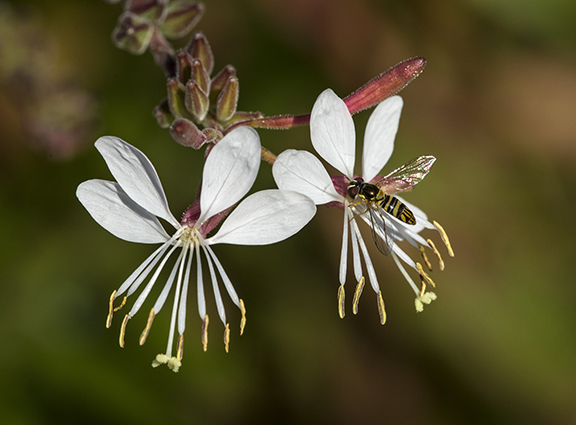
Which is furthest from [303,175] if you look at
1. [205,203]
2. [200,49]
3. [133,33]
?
[133,33]

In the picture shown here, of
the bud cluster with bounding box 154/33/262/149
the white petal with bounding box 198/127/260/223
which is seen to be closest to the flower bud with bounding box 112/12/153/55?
the bud cluster with bounding box 154/33/262/149

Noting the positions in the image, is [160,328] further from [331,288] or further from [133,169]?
[133,169]

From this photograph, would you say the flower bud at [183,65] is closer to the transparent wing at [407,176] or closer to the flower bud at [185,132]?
the flower bud at [185,132]

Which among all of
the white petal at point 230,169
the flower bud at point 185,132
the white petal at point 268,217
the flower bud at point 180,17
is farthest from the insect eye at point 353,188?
the flower bud at point 180,17

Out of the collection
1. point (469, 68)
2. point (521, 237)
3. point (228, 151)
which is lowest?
point (521, 237)

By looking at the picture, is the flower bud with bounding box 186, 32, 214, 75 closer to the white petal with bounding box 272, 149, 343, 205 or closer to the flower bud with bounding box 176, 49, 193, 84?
the flower bud with bounding box 176, 49, 193, 84

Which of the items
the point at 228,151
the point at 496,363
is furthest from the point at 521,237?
the point at 228,151
